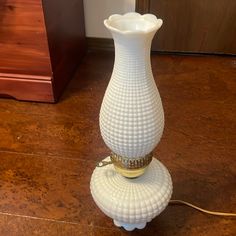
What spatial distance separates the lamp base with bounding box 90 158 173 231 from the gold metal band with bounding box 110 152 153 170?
0.05 m

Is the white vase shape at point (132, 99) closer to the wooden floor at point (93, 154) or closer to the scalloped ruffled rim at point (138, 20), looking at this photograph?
the scalloped ruffled rim at point (138, 20)

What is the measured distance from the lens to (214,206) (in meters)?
1.02

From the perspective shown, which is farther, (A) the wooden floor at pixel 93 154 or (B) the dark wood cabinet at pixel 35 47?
(B) the dark wood cabinet at pixel 35 47

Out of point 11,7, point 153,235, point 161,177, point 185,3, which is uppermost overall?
point 11,7

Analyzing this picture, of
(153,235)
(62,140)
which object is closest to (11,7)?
(62,140)

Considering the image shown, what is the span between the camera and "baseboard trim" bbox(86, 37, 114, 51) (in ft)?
6.06

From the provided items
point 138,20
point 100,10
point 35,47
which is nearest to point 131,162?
point 138,20

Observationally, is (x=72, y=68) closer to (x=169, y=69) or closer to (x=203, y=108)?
(x=169, y=69)

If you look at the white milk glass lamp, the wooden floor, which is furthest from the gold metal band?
the wooden floor

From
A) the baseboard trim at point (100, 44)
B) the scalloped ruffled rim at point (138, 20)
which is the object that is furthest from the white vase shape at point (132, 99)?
the baseboard trim at point (100, 44)

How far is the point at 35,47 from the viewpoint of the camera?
132 cm

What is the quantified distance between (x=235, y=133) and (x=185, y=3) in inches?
29.0

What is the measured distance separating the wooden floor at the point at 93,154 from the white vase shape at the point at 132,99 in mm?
330

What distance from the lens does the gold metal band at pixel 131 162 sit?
0.83 metres
